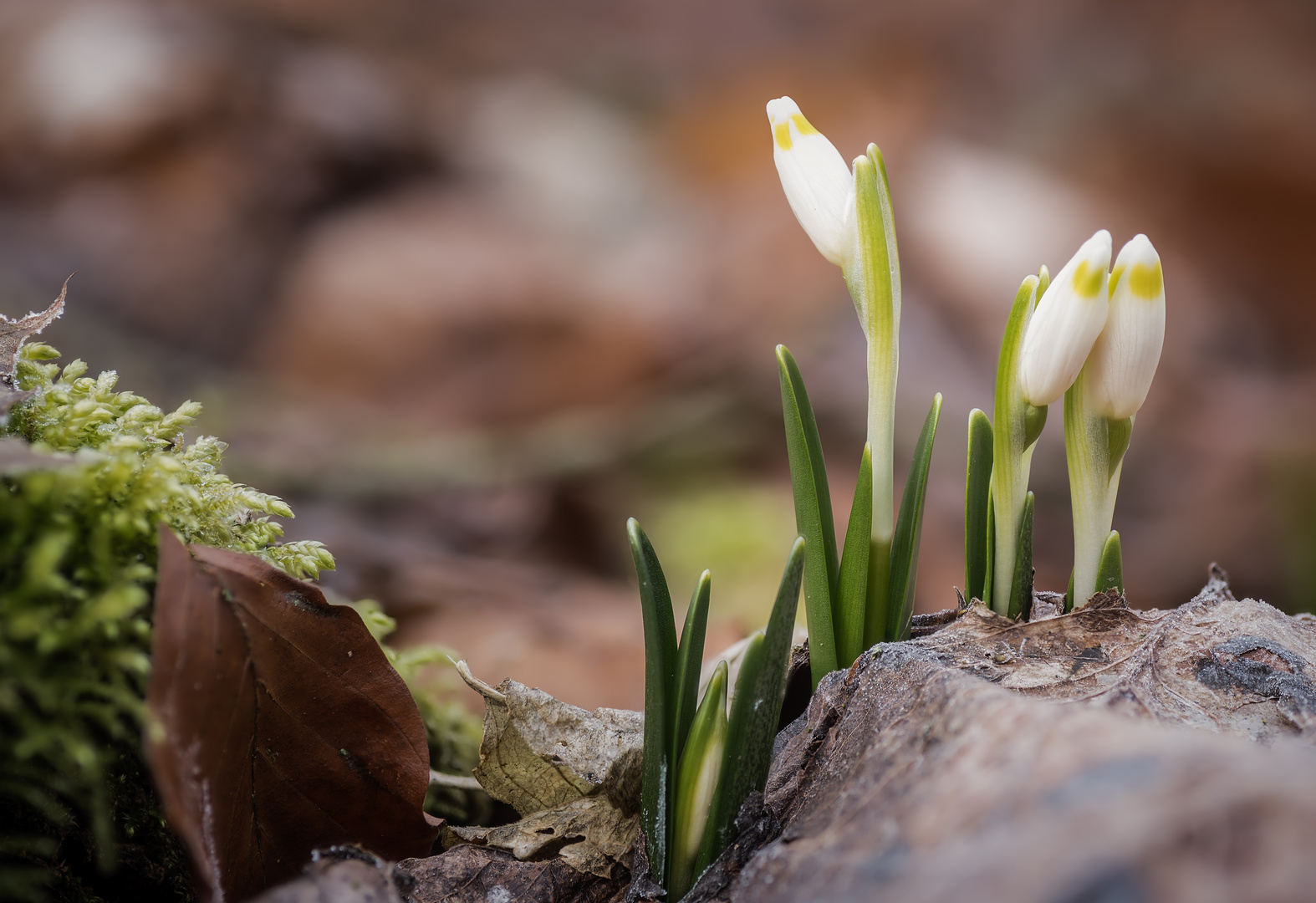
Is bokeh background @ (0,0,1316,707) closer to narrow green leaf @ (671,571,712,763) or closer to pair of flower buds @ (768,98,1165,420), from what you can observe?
narrow green leaf @ (671,571,712,763)

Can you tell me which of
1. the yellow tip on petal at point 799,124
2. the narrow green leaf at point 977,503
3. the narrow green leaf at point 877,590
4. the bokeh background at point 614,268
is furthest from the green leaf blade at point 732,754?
the bokeh background at point 614,268

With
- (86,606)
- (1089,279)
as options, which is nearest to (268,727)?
(86,606)

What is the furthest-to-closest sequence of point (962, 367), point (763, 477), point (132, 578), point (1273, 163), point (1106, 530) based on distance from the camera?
point (1273, 163) < point (962, 367) < point (763, 477) < point (1106, 530) < point (132, 578)

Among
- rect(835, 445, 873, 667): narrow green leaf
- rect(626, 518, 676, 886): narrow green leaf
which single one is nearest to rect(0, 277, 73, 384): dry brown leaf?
rect(626, 518, 676, 886): narrow green leaf

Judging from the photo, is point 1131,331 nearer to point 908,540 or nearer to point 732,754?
point 908,540

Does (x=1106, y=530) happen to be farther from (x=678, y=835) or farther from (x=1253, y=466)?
(x=1253, y=466)

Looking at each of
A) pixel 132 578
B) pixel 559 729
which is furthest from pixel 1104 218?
pixel 132 578

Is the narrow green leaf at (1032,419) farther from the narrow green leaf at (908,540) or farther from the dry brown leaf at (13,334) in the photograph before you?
the dry brown leaf at (13,334)
